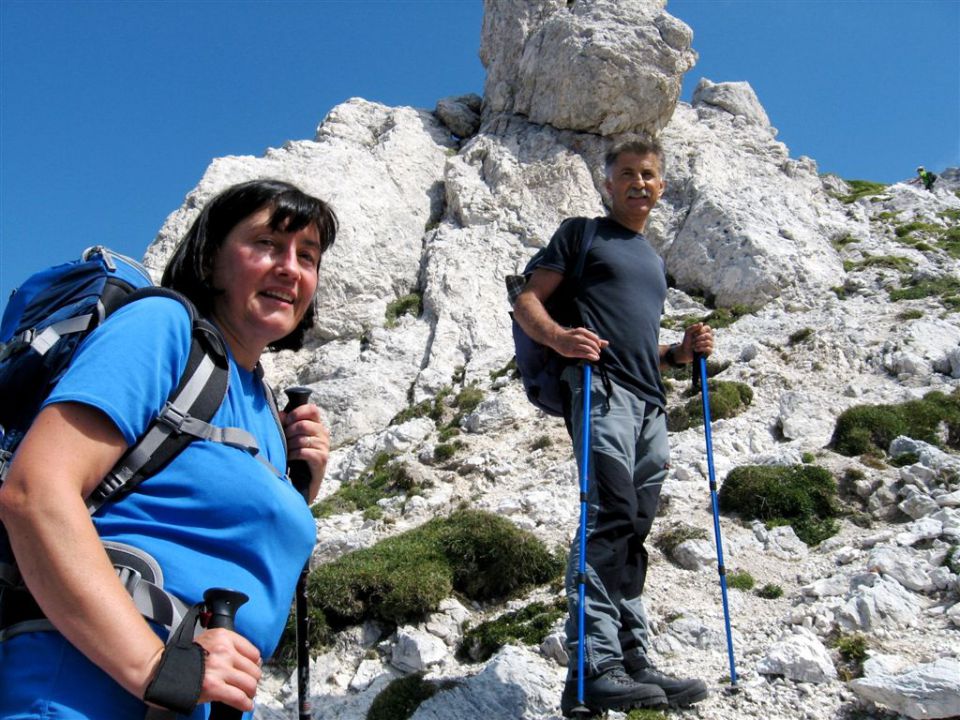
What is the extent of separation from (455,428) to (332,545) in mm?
7215

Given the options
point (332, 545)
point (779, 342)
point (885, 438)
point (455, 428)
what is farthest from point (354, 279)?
point (885, 438)

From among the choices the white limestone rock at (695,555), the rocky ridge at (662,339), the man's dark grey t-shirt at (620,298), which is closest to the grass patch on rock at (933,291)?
the rocky ridge at (662,339)

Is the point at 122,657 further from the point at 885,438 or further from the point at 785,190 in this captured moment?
the point at 785,190

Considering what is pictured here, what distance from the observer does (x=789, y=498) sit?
9.50 m

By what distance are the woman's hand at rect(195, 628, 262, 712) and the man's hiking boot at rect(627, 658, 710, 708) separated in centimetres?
366

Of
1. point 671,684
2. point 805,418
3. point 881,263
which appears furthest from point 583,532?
point 881,263

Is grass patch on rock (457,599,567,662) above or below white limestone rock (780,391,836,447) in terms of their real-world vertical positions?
below

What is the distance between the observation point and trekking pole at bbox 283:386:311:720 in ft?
9.96

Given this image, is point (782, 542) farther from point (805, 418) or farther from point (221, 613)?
point (221, 613)

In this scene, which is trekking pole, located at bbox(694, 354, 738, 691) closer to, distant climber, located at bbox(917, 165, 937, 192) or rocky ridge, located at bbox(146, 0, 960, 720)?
rocky ridge, located at bbox(146, 0, 960, 720)

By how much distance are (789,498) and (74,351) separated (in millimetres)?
9285

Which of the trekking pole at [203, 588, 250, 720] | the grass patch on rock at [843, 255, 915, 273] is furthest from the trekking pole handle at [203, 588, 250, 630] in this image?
the grass patch on rock at [843, 255, 915, 273]

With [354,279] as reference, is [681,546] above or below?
below

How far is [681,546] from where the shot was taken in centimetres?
835
